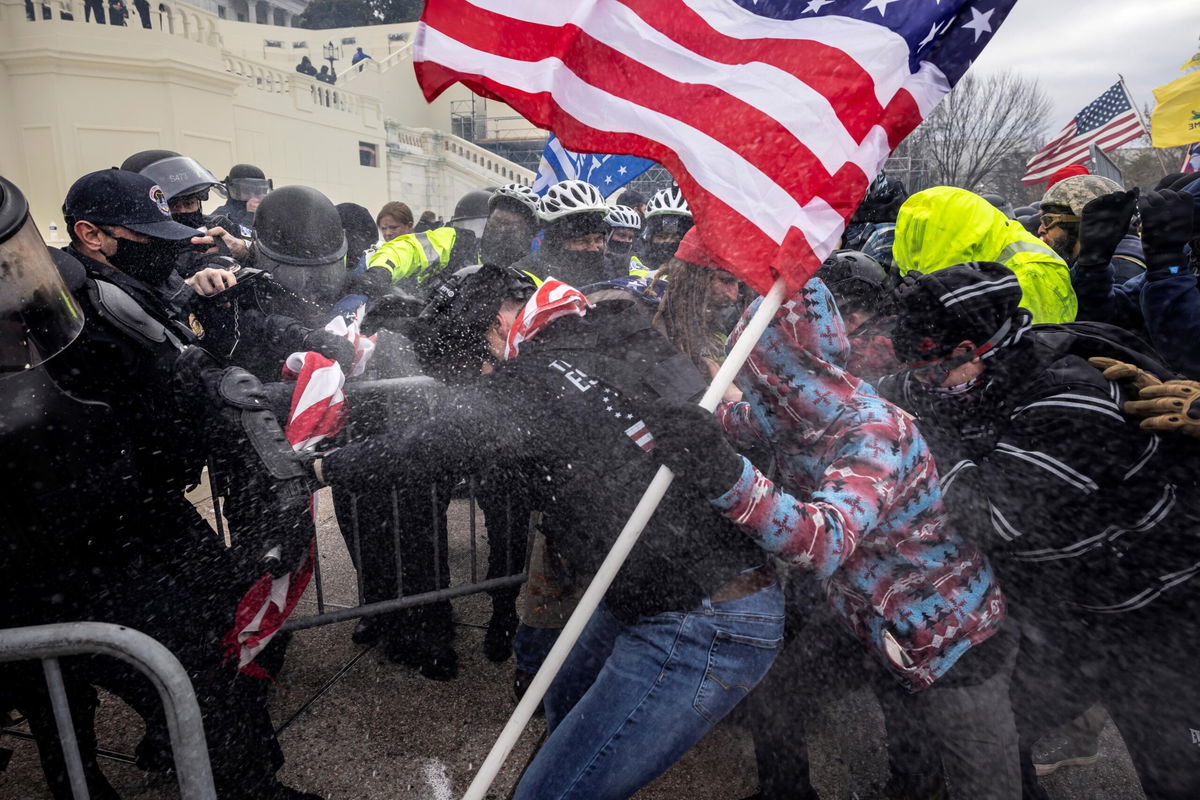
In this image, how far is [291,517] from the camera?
251cm

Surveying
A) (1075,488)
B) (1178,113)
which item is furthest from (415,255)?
(1178,113)

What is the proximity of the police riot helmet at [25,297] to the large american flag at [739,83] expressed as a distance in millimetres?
1130

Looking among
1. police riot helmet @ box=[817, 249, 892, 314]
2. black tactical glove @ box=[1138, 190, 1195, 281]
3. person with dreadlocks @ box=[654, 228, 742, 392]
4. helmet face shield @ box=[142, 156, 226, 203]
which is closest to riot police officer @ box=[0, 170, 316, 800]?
person with dreadlocks @ box=[654, 228, 742, 392]

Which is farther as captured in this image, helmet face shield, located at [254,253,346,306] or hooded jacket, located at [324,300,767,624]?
helmet face shield, located at [254,253,346,306]

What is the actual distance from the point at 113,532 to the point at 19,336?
0.78 metres

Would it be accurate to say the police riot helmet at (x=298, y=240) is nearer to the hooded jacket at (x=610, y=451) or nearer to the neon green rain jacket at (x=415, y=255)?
the neon green rain jacket at (x=415, y=255)

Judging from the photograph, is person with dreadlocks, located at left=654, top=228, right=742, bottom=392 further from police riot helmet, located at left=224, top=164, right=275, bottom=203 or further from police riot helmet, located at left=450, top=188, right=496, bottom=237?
police riot helmet, located at left=224, top=164, right=275, bottom=203

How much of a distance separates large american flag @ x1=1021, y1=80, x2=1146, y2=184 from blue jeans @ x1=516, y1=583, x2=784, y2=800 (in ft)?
30.8

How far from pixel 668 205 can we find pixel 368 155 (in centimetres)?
2624

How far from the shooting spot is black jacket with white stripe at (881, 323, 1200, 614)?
189 cm

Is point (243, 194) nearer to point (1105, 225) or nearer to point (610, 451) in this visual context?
point (610, 451)

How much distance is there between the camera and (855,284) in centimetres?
383

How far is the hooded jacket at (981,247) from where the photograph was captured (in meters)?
3.52

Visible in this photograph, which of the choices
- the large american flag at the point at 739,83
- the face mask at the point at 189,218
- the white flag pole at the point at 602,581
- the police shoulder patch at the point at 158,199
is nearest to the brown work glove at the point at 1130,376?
the large american flag at the point at 739,83
